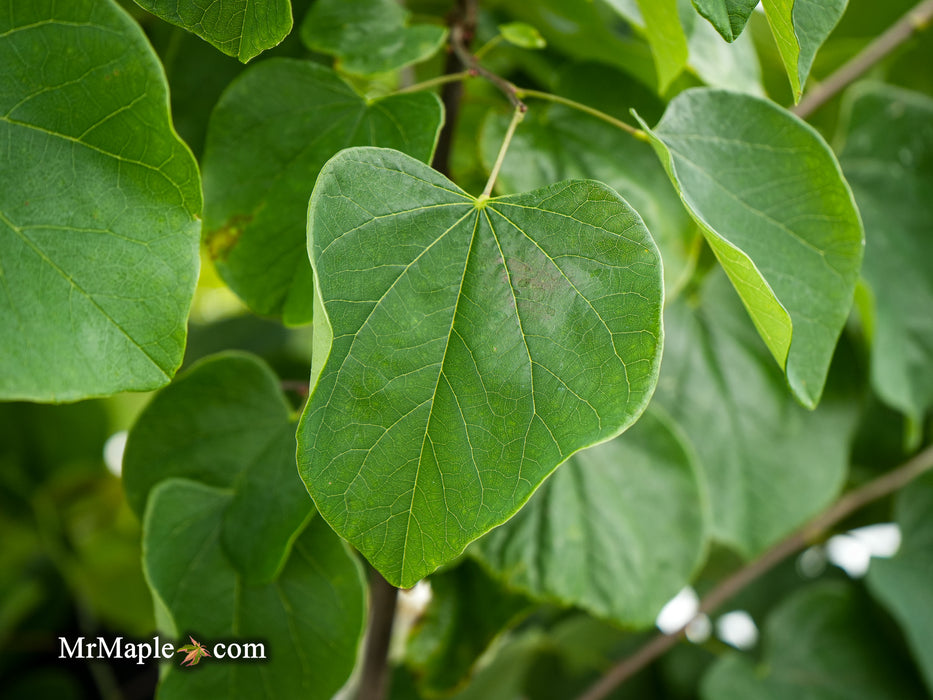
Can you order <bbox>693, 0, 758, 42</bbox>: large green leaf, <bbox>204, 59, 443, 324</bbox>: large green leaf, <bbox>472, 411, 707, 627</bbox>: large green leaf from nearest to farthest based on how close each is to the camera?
<bbox>693, 0, 758, 42</bbox>: large green leaf, <bbox>204, 59, 443, 324</bbox>: large green leaf, <bbox>472, 411, 707, 627</bbox>: large green leaf

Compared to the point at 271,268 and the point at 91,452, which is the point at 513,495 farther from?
the point at 91,452

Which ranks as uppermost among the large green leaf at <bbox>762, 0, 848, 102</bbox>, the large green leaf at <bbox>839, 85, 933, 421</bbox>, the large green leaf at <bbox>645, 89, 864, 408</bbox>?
the large green leaf at <bbox>762, 0, 848, 102</bbox>

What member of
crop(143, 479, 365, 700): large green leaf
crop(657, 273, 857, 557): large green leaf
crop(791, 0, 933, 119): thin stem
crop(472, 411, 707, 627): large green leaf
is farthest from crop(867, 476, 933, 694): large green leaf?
crop(143, 479, 365, 700): large green leaf

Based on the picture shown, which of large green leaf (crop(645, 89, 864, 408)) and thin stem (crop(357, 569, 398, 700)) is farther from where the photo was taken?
thin stem (crop(357, 569, 398, 700))

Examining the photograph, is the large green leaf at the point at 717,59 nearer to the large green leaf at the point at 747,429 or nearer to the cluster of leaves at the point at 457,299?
the cluster of leaves at the point at 457,299

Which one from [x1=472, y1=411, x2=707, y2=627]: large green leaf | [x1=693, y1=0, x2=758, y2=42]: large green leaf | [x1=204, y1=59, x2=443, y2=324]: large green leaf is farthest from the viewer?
[x1=472, y1=411, x2=707, y2=627]: large green leaf

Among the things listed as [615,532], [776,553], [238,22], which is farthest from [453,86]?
[776,553]

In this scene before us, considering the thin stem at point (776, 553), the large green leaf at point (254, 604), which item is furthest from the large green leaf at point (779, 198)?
the thin stem at point (776, 553)

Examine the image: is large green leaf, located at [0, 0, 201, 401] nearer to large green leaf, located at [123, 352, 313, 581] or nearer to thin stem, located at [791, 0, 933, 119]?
large green leaf, located at [123, 352, 313, 581]

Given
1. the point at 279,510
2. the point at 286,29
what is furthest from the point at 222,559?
the point at 286,29
